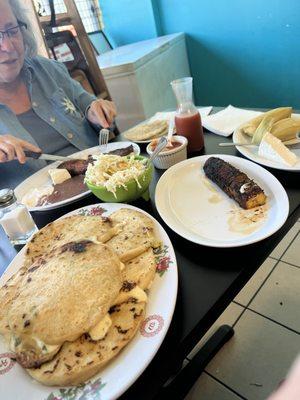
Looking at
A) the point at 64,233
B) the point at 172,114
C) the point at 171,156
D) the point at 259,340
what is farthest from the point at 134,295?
the point at 172,114

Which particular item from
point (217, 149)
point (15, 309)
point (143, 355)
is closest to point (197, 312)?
point (143, 355)

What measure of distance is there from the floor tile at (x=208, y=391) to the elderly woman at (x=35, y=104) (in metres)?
1.50

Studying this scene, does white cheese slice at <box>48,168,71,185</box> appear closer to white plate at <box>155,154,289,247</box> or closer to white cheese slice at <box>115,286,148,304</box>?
white plate at <box>155,154,289,247</box>

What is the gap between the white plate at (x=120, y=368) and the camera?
0.49 m

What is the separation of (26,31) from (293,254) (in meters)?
2.27

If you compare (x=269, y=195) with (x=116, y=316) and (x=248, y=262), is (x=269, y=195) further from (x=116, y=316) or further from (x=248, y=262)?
(x=116, y=316)

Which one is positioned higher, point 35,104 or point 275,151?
point 35,104

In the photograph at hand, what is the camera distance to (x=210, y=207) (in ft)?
3.01

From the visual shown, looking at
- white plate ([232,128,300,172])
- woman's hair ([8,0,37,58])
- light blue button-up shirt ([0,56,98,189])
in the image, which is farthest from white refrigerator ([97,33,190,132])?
white plate ([232,128,300,172])

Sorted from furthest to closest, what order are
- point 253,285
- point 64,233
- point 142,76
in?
point 142,76 → point 253,285 → point 64,233

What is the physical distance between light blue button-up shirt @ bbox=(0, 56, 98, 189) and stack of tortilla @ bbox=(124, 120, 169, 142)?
0.51 meters

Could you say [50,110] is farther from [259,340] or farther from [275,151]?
[259,340]

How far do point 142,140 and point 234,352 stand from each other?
1.20 m

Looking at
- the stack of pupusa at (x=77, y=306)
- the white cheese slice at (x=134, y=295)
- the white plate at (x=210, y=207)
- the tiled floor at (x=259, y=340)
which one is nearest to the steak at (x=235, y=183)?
the white plate at (x=210, y=207)
